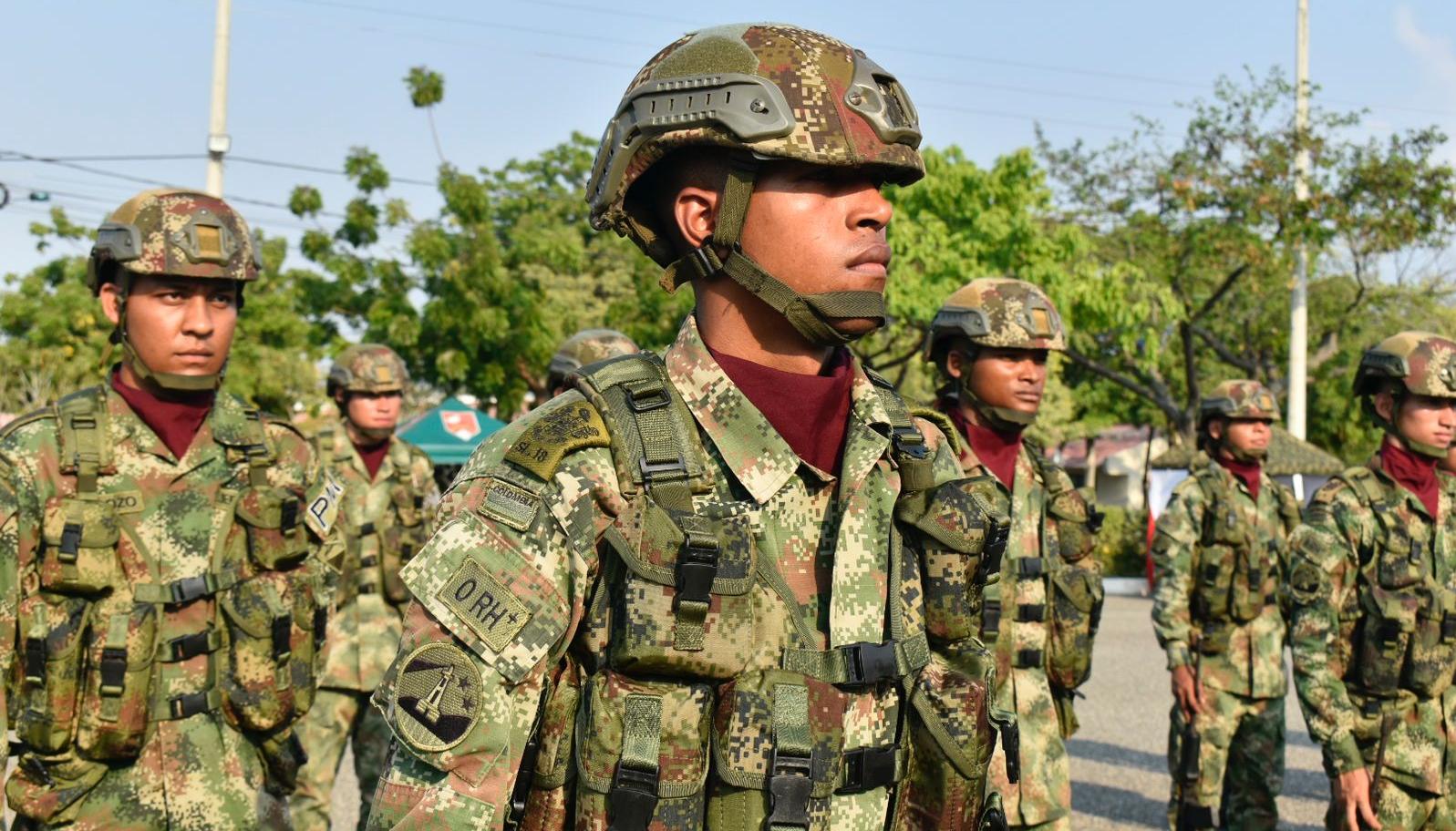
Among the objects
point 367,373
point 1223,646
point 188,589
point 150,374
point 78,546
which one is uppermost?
point 367,373

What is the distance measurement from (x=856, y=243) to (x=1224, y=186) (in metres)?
22.2

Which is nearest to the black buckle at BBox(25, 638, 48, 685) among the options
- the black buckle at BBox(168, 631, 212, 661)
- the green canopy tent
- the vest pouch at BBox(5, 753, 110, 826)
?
the vest pouch at BBox(5, 753, 110, 826)

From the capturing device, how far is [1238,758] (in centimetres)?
768

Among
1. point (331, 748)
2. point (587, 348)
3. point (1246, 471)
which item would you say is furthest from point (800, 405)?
point (1246, 471)

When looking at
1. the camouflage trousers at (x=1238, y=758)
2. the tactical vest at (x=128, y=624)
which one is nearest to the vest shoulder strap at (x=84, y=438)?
the tactical vest at (x=128, y=624)

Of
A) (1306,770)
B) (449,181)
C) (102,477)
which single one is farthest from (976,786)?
(449,181)

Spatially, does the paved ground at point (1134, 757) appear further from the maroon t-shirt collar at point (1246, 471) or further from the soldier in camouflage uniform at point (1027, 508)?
the soldier in camouflage uniform at point (1027, 508)

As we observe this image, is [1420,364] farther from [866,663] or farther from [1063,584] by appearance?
[866,663]

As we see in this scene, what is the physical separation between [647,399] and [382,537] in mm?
6052

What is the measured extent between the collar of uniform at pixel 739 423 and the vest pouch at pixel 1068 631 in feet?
11.6

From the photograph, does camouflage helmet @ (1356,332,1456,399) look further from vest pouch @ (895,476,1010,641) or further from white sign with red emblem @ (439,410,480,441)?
white sign with red emblem @ (439,410,480,441)

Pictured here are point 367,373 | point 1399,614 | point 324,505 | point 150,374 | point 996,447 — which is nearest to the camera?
point 150,374

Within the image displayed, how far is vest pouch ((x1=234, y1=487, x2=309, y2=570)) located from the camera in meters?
4.48

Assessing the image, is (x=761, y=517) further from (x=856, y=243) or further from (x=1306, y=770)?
(x=1306, y=770)
